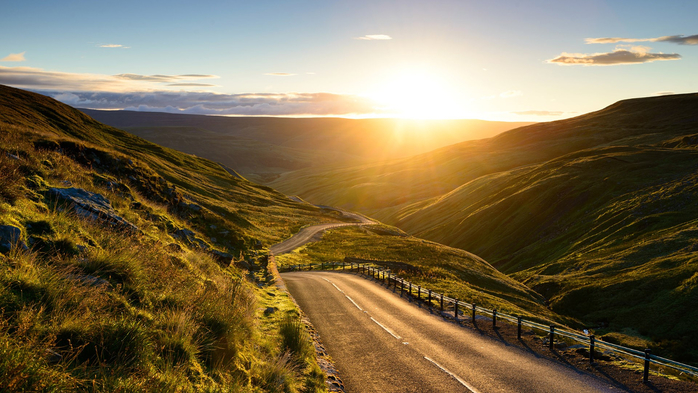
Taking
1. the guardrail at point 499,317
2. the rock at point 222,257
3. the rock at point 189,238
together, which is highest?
the rock at point 189,238

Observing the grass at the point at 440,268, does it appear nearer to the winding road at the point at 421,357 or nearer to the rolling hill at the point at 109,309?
the winding road at the point at 421,357

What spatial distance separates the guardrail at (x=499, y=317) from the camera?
12.4m

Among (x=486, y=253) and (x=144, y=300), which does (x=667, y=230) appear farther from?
(x=144, y=300)

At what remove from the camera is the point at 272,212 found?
101500 millimetres

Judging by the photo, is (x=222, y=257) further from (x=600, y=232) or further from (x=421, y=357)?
(x=600, y=232)

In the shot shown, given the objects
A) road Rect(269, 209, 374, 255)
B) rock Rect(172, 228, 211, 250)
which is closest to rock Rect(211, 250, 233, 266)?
rock Rect(172, 228, 211, 250)

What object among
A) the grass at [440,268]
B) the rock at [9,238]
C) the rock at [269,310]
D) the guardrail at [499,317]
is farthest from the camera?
the grass at [440,268]

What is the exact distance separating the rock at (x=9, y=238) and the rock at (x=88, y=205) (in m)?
3.92

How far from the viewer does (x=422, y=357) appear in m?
14.4

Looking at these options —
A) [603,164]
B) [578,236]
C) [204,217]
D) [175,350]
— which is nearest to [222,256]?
[204,217]

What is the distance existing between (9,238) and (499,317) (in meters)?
23.1

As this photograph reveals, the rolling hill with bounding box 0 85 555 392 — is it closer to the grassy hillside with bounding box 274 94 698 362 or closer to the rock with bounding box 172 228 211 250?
the rock with bounding box 172 228 211 250

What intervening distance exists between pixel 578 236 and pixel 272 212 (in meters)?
74.4

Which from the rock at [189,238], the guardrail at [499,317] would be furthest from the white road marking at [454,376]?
the rock at [189,238]
